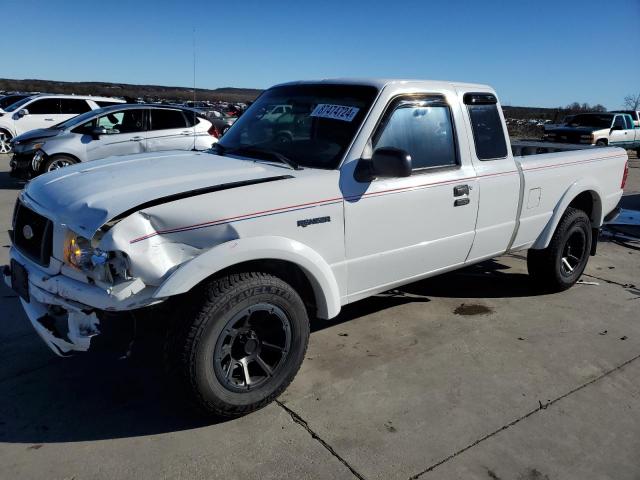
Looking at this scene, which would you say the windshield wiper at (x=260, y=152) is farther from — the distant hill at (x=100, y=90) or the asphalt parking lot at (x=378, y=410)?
the distant hill at (x=100, y=90)

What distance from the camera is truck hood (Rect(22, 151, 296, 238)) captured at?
2672mm

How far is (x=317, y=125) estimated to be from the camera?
362 cm

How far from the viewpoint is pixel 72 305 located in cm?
271

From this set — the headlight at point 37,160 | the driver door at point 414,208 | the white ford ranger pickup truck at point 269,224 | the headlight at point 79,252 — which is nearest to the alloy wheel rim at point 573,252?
the white ford ranger pickup truck at point 269,224

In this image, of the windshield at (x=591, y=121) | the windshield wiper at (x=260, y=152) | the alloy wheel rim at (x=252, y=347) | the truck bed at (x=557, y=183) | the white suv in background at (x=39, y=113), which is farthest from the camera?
the windshield at (x=591, y=121)

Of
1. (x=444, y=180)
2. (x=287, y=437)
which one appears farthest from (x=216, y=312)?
(x=444, y=180)

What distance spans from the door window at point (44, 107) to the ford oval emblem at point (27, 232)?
1447 cm

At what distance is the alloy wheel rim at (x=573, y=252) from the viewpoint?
17.2 feet

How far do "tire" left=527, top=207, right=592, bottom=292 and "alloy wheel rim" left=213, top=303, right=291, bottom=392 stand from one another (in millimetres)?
3060

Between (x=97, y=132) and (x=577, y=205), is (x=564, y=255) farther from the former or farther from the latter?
(x=97, y=132)

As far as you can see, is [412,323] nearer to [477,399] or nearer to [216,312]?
[477,399]

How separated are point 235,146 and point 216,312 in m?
1.64

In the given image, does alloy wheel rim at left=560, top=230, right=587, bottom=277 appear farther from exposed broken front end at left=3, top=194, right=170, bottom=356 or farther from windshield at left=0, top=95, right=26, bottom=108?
windshield at left=0, top=95, right=26, bottom=108

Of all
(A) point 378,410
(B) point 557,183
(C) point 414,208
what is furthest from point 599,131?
(A) point 378,410
